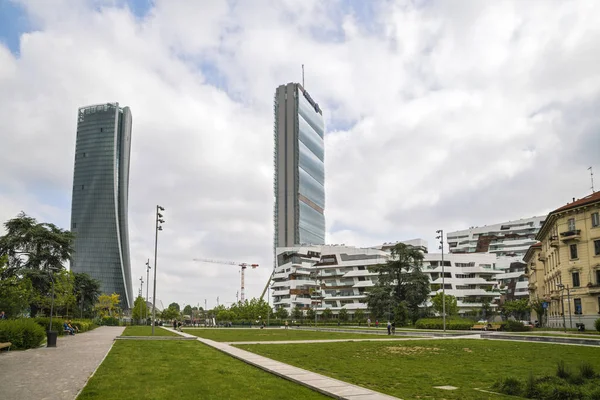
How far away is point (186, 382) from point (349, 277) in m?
122

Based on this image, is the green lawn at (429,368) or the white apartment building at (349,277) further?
the white apartment building at (349,277)

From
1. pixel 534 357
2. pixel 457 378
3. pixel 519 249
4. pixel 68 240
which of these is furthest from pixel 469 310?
pixel 457 378

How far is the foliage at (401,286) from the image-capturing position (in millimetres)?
83562

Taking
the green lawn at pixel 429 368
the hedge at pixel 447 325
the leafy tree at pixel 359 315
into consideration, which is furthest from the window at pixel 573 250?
the leafy tree at pixel 359 315

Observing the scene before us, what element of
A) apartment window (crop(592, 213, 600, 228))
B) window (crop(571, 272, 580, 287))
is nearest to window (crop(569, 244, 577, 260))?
window (crop(571, 272, 580, 287))

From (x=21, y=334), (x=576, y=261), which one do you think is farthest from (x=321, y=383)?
(x=576, y=261)

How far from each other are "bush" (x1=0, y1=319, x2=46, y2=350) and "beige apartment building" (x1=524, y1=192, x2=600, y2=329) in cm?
4977

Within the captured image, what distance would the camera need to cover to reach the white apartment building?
117562mm

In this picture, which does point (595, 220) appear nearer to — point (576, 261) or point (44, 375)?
point (576, 261)

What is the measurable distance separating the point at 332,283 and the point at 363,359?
116 metres

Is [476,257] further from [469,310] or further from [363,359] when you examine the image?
[363,359]

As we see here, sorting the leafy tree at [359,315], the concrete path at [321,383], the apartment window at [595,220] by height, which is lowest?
the leafy tree at [359,315]

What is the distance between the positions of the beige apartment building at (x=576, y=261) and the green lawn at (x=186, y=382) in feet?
154

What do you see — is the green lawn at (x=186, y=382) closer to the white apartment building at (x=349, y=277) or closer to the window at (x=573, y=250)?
the window at (x=573, y=250)
